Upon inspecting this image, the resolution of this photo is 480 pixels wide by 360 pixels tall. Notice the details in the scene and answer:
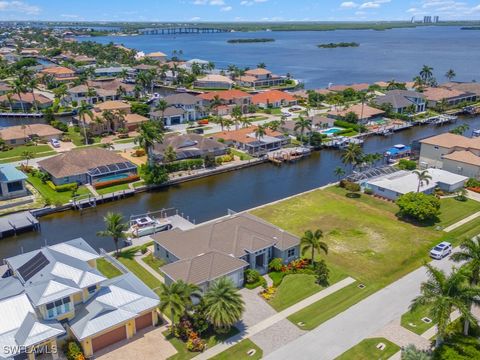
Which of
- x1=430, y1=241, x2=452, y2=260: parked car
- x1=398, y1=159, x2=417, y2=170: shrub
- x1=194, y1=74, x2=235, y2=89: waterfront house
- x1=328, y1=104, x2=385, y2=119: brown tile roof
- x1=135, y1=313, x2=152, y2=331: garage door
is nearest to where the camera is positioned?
x1=135, y1=313, x2=152, y2=331: garage door

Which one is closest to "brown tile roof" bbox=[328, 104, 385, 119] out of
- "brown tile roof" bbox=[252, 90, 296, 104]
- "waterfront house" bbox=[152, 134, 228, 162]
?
"brown tile roof" bbox=[252, 90, 296, 104]

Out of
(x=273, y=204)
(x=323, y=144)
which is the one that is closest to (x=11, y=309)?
(x=273, y=204)

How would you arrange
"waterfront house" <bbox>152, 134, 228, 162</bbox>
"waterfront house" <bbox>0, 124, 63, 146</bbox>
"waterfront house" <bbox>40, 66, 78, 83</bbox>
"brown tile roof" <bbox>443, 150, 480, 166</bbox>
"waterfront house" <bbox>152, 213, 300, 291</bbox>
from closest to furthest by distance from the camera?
"waterfront house" <bbox>152, 213, 300, 291</bbox> → "brown tile roof" <bbox>443, 150, 480, 166</bbox> → "waterfront house" <bbox>152, 134, 228, 162</bbox> → "waterfront house" <bbox>0, 124, 63, 146</bbox> → "waterfront house" <bbox>40, 66, 78, 83</bbox>

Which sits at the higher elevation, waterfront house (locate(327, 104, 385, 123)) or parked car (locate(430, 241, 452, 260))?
waterfront house (locate(327, 104, 385, 123))

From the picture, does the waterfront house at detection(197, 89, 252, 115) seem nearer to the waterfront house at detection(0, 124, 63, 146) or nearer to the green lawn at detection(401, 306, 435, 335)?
the waterfront house at detection(0, 124, 63, 146)

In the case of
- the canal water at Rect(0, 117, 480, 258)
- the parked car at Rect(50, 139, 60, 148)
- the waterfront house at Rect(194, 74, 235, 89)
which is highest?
the waterfront house at Rect(194, 74, 235, 89)

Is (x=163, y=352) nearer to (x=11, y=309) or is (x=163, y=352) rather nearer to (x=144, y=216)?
(x=11, y=309)
